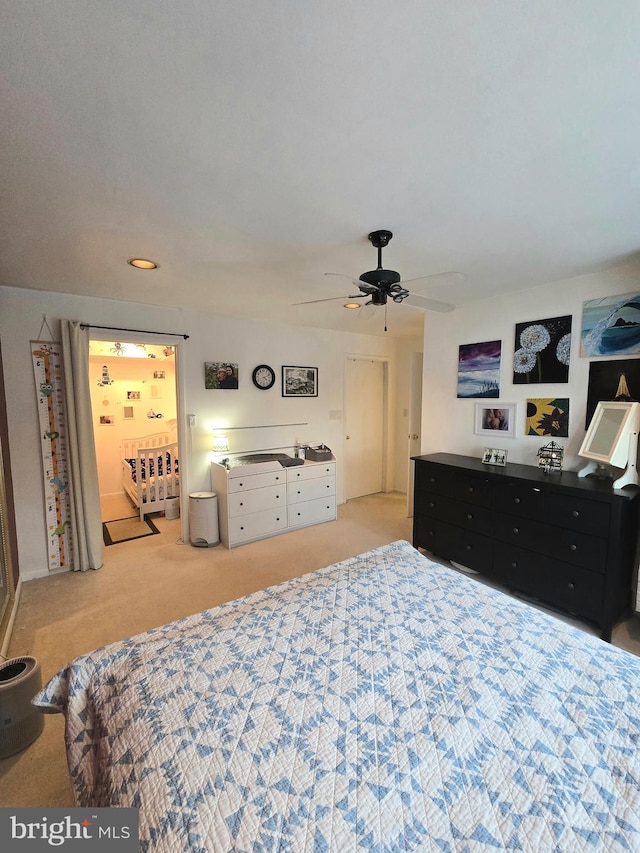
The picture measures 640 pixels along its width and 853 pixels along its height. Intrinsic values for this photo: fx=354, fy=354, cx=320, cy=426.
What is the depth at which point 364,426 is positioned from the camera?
536cm

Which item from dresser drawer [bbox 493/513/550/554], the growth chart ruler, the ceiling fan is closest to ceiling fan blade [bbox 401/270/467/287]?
the ceiling fan

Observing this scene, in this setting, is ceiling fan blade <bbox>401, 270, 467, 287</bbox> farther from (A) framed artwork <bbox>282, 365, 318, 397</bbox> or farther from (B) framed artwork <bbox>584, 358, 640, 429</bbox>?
(A) framed artwork <bbox>282, 365, 318, 397</bbox>

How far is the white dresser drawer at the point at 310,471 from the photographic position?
4.04m

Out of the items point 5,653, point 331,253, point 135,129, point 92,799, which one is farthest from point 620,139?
point 5,653

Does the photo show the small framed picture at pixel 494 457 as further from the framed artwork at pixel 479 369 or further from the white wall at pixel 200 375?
the white wall at pixel 200 375

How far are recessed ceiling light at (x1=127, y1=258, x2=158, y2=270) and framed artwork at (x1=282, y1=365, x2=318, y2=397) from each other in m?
2.12

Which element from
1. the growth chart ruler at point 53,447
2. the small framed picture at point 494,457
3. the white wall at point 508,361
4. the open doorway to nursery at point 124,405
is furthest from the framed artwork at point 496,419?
the open doorway to nursery at point 124,405

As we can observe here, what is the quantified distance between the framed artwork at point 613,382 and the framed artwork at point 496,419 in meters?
0.56

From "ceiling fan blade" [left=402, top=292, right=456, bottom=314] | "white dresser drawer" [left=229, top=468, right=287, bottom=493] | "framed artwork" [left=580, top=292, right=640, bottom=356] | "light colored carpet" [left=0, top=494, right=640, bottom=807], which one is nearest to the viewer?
"light colored carpet" [left=0, top=494, right=640, bottom=807]

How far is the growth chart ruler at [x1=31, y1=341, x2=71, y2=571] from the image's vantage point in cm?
302

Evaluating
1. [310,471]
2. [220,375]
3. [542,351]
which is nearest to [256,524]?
[310,471]

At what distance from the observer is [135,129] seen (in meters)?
1.19

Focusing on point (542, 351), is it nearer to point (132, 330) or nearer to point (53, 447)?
point (132, 330)

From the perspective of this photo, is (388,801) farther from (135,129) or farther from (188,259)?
(188,259)
